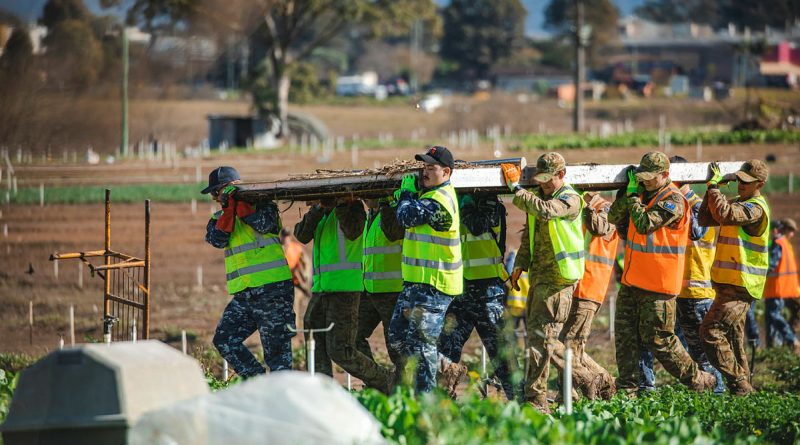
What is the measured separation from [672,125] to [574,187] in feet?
145

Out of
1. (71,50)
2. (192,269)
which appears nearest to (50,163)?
(71,50)

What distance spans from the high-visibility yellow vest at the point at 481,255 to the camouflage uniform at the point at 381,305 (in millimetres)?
597

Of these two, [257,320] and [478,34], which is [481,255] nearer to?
[257,320]

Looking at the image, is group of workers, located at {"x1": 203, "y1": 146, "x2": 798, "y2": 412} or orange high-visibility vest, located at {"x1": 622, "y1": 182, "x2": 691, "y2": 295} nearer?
group of workers, located at {"x1": 203, "y1": 146, "x2": 798, "y2": 412}

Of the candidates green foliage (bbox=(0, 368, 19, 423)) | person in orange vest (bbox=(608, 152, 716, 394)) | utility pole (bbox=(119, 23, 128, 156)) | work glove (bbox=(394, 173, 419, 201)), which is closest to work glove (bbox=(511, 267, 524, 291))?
person in orange vest (bbox=(608, 152, 716, 394))

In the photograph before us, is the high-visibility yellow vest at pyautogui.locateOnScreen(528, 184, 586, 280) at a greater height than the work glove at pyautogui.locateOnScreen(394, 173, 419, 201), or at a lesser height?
lesser

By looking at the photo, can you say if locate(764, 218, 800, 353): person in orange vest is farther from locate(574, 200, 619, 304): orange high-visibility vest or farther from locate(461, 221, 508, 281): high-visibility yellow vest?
locate(461, 221, 508, 281): high-visibility yellow vest

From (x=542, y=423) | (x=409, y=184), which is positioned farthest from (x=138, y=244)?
(x=542, y=423)

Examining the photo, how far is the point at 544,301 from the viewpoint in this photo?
10250 millimetres

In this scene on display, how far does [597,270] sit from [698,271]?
117 cm

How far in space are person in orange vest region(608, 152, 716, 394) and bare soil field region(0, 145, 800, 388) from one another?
11.5 feet

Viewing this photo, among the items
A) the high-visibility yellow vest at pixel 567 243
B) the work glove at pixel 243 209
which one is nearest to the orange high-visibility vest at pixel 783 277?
the high-visibility yellow vest at pixel 567 243

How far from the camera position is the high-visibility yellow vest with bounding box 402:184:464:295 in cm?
957

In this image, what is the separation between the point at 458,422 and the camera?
695cm
